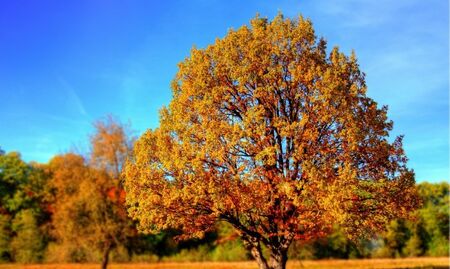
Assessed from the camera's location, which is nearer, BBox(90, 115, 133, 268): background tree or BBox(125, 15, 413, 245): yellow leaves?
BBox(125, 15, 413, 245): yellow leaves

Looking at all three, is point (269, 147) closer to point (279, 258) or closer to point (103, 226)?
point (279, 258)

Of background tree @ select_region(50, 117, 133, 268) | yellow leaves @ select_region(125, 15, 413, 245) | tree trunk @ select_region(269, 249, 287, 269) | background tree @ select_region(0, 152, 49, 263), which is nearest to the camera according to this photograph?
yellow leaves @ select_region(125, 15, 413, 245)

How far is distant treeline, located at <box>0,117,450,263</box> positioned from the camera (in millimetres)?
45188

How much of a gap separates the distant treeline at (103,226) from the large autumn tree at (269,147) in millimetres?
5122

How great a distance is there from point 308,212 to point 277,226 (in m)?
2.81

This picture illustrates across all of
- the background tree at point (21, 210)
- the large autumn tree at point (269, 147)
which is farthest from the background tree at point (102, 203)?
the background tree at point (21, 210)

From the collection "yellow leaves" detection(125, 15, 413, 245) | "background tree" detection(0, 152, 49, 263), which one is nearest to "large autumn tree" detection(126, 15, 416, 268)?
"yellow leaves" detection(125, 15, 413, 245)

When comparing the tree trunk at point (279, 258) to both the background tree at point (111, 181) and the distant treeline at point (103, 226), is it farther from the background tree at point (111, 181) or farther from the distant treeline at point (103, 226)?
the background tree at point (111, 181)

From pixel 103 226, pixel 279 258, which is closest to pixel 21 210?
pixel 103 226

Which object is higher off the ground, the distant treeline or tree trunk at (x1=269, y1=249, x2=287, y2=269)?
the distant treeline

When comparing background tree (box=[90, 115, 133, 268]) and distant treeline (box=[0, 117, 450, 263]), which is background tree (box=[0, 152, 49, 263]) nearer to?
distant treeline (box=[0, 117, 450, 263])

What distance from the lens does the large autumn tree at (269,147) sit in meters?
23.7

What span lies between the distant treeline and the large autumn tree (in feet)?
16.8

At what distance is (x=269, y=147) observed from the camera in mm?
22844
